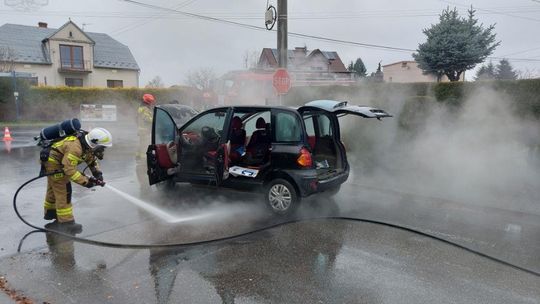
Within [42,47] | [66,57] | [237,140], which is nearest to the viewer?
[237,140]

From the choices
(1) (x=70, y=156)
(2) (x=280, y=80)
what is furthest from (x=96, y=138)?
(2) (x=280, y=80)

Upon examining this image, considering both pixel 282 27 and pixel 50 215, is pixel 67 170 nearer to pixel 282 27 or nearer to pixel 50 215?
pixel 50 215

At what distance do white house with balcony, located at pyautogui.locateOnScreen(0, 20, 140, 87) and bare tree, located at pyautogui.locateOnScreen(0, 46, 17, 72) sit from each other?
1.46m

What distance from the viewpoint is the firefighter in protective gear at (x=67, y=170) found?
16.5 ft

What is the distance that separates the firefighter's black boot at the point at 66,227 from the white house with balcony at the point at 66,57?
104 ft

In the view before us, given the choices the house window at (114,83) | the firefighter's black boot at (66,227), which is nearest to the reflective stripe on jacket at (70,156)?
the firefighter's black boot at (66,227)

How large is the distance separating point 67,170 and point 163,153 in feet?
6.09

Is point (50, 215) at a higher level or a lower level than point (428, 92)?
lower

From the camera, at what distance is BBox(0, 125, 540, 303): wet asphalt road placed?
3609 mm

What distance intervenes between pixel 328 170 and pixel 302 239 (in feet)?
5.51

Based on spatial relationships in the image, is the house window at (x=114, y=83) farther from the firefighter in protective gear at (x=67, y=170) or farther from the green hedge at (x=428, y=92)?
the firefighter in protective gear at (x=67, y=170)

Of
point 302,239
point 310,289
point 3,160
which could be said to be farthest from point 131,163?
point 310,289

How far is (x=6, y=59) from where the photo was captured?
29.5 metres

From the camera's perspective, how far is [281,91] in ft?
34.9
